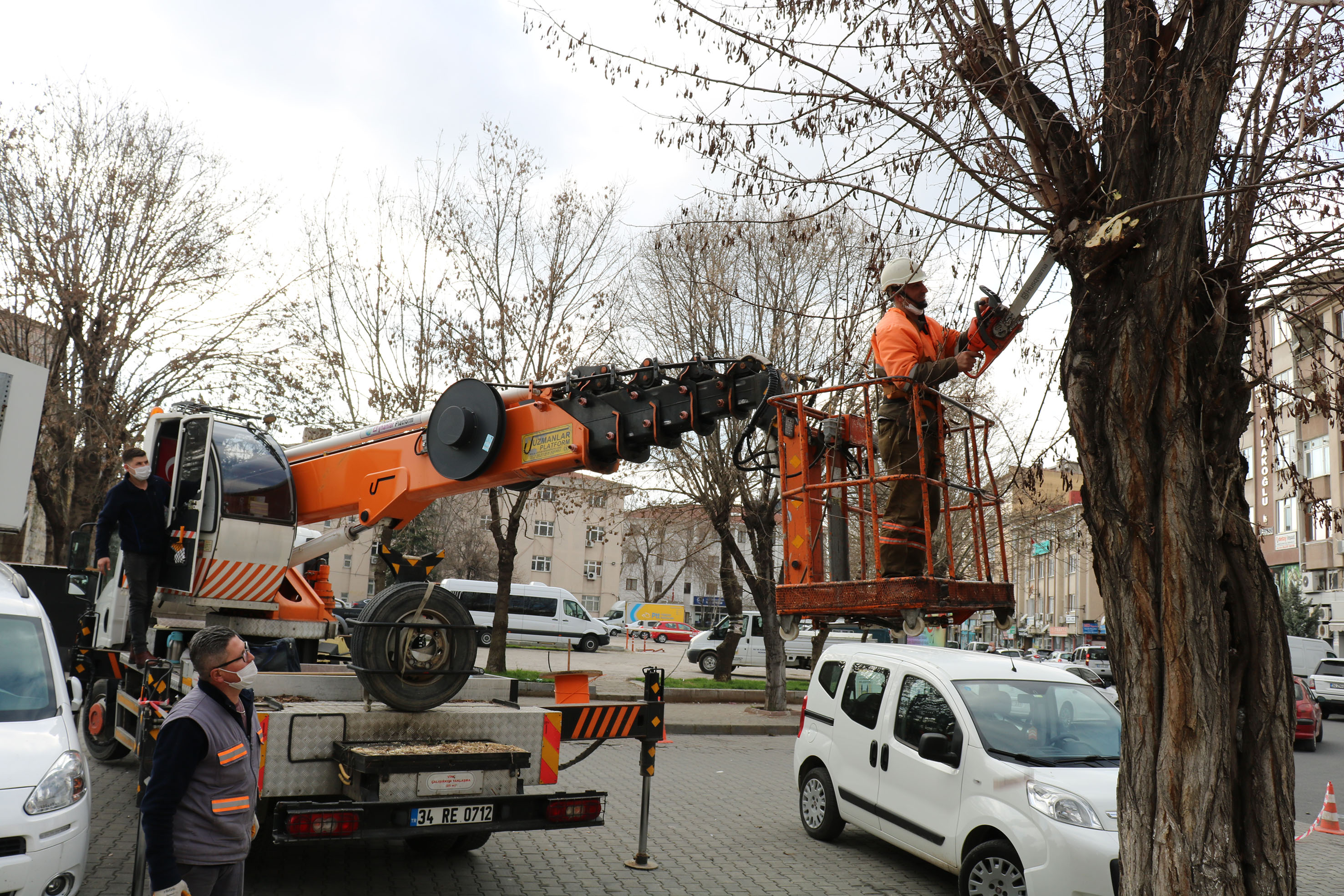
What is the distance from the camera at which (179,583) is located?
8.01 meters

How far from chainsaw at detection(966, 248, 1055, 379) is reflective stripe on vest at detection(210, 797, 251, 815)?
3624 millimetres

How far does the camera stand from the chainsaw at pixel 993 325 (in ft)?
15.0

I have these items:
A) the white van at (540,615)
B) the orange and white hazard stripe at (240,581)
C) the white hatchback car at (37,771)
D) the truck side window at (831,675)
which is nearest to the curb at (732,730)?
the truck side window at (831,675)

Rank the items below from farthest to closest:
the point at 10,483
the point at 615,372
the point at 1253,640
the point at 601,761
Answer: the point at 601,761 → the point at 10,483 → the point at 615,372 → the point at 1253,640

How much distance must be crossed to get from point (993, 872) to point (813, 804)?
2.53 metres

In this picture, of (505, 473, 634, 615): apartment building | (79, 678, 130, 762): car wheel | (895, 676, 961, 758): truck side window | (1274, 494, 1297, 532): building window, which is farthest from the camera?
(505, 473, 634, 615): apartment building

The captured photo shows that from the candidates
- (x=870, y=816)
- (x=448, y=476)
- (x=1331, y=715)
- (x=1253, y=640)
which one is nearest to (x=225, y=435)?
(x=448, y=476)

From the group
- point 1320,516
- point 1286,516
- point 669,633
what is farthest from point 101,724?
point 669,633

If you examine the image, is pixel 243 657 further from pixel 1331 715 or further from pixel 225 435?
pixel 1331 715

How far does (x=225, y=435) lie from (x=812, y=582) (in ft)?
18.7

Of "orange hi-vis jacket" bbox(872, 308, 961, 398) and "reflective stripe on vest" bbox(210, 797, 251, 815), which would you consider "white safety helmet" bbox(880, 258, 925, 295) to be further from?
"reflective stripe on vest" bbox(210, 797, 251, 815)

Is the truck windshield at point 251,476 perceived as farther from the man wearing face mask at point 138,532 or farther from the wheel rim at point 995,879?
the wheel rim at point 995,879

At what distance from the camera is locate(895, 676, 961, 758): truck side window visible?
7.16m

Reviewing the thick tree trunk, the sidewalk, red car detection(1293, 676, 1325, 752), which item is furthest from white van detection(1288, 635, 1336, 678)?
the thick tree trunk
